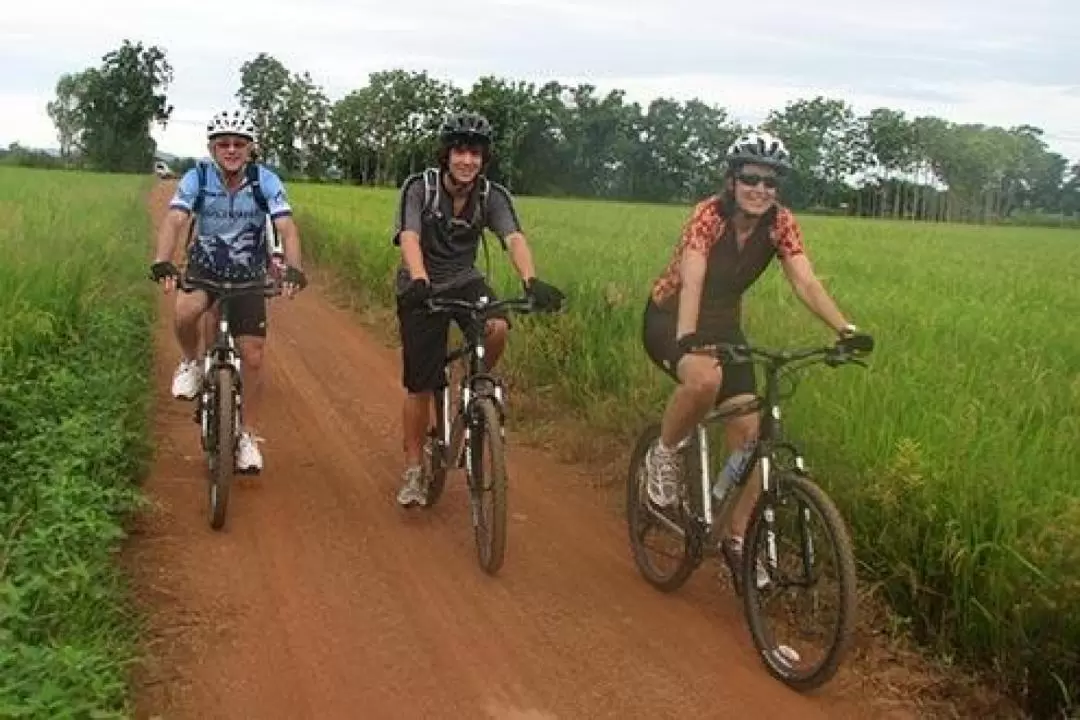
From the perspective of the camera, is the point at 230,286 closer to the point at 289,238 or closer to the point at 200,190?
the point at 289,238

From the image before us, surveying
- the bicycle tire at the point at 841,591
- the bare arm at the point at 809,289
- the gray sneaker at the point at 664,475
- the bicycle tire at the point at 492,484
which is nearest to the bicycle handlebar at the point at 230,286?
the bicycle tire at the point at 492,484

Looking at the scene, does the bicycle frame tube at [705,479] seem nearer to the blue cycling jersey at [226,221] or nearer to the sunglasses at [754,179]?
the sunglasses at [754,179]

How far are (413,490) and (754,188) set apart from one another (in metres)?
2.58

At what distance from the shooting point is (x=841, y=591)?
3.93m

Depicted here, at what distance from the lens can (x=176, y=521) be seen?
18.8 feet

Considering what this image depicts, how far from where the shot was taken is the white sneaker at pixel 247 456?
6.37 m

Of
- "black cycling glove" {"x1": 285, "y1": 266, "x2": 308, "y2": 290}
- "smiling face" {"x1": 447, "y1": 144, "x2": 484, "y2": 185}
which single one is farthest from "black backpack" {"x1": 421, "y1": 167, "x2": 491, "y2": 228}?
"black cycling glove" {"x1": 285, "y1": 266, "x2": 308, "y2": 290}

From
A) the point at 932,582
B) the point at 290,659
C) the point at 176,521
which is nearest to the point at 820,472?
the point at 932,582

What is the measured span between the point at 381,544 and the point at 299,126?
84.8 m

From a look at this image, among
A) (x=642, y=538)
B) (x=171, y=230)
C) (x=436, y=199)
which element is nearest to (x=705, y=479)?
(x=642, y=538)

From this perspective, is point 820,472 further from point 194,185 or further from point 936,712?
point 194,185

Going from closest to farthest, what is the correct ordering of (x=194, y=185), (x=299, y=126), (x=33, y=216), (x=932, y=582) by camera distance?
(x=932, y=582) → (x=194, y=185) → (x=33, y=216) → (x=299, y=126)

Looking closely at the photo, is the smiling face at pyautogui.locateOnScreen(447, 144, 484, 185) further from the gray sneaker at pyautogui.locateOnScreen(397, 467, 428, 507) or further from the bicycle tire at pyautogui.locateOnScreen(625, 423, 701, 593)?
the gray sneaker at pyautogui.locateOnScreen(397, 467, 428, 507)

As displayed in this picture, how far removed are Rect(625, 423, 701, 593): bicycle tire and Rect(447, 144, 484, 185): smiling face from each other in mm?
1474
